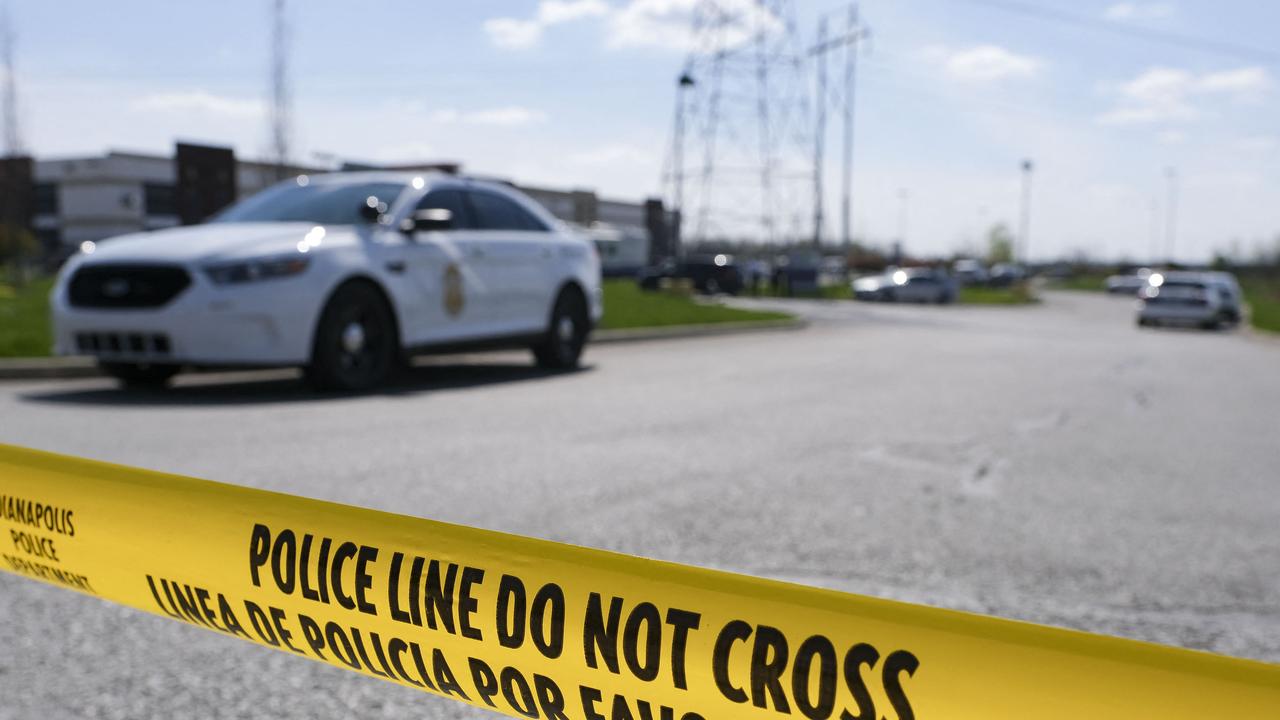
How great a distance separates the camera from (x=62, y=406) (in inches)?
313

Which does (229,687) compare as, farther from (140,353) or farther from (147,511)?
(140,353)

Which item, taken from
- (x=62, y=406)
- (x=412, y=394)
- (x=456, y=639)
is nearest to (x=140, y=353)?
(x=62, y=406)

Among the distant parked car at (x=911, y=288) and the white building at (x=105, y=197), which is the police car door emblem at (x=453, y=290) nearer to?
the distant parked car at (x=911, y=288)

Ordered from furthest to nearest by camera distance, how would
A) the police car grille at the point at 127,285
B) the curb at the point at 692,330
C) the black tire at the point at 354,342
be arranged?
the curb at the point at 692,330 → the black tire at the point at 354,342 → the police car grille at the point at 127,285

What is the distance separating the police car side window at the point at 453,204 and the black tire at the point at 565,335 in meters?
1.47

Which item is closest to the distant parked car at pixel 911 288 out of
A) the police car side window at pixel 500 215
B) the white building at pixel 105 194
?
the police car side window at pixel 500 215

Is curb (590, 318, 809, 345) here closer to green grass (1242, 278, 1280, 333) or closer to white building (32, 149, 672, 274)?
green grass (1242, 278, 1280, 333)

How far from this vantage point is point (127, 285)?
8.34m

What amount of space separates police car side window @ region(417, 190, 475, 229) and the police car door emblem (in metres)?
0.49

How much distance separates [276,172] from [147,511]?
35.6 m

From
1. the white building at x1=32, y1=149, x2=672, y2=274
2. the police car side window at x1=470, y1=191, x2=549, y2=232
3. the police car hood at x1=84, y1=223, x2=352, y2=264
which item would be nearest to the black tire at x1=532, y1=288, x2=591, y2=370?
the police car side window at x1=470, y1=191, x2=549, y2=232

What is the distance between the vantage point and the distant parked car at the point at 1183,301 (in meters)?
29.1

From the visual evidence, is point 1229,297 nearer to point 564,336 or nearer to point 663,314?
point 663,314

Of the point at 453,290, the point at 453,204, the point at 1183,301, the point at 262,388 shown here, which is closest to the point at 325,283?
the point at 262,388
